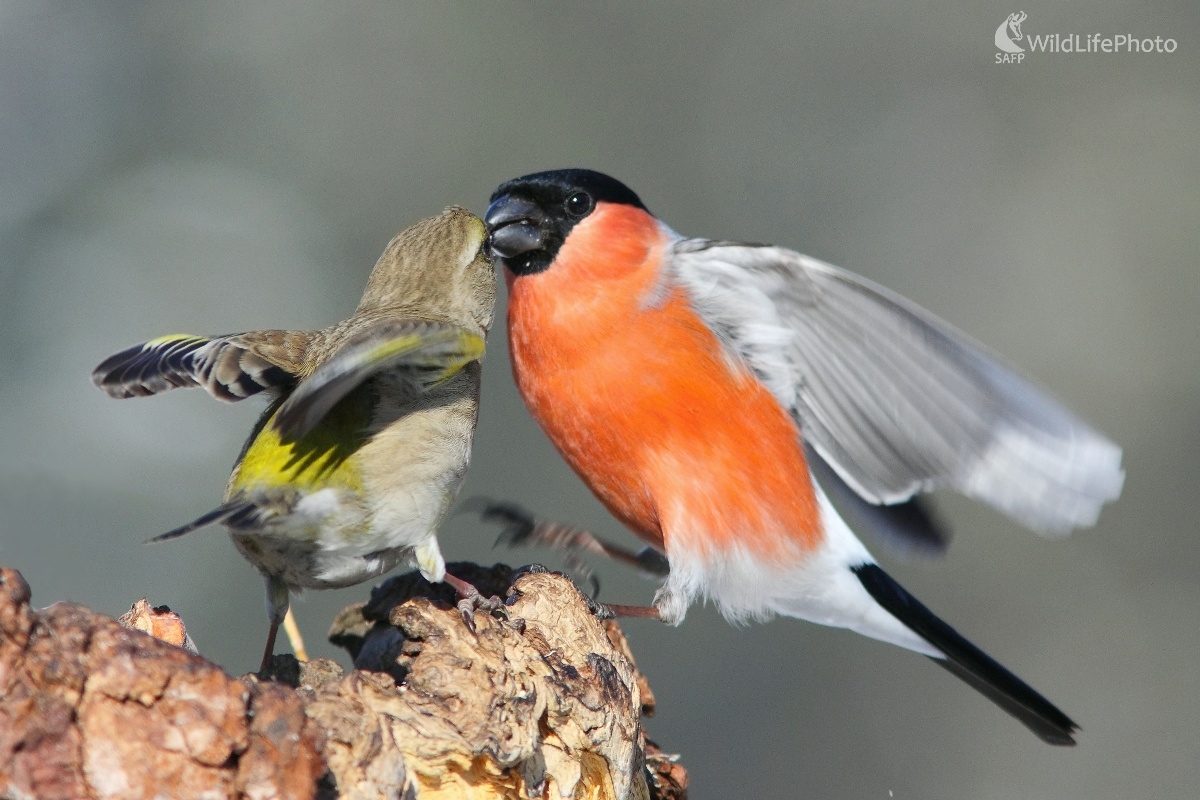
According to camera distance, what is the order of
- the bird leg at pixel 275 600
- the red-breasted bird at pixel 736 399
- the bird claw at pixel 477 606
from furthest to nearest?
1. the red-breasted bird at pixel 736 399
2. the bird leg at pixel 275 600
3. the bird claw at pixel 477 606

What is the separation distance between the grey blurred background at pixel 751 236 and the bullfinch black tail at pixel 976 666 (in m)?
2.46

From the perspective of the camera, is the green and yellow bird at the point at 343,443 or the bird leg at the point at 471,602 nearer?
the bird leg at the point at 471,602

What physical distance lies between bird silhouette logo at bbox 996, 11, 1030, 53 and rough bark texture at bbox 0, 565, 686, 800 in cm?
774

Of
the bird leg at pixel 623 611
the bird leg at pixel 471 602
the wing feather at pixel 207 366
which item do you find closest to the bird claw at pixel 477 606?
the bird leg at pixel 471 602

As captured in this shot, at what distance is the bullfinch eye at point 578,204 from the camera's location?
4.30 m

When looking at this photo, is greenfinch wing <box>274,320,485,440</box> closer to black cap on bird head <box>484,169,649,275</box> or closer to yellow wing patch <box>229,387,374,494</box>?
yellow wing patch <box>229,387,374,494</box>

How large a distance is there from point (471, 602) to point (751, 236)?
5122 mm

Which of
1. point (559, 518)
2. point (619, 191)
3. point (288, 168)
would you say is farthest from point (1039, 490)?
point (288, 168)

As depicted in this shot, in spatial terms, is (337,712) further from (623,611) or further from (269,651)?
(623,611)

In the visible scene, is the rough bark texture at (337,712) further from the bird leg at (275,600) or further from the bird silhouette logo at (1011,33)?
the bird silhouette logo at (1011,33)

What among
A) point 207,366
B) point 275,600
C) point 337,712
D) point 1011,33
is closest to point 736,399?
point 275,600

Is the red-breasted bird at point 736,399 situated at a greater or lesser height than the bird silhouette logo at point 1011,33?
lesser

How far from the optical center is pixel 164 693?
2.02 m

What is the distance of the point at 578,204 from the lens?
4316mm
